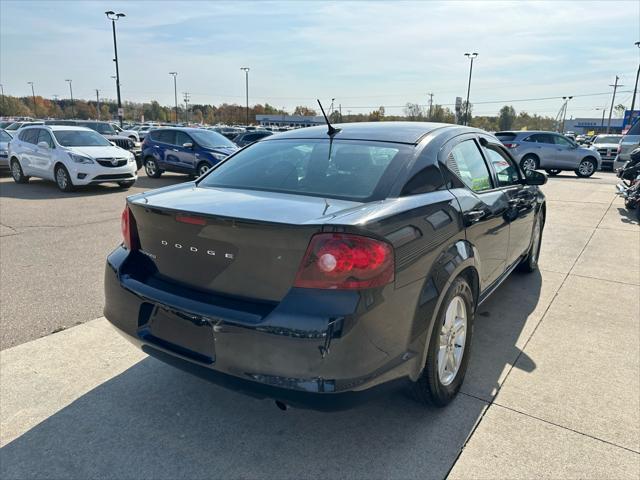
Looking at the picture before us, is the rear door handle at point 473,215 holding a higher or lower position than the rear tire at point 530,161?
higher

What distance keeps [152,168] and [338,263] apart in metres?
14.7

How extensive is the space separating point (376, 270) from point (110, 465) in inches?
63.9

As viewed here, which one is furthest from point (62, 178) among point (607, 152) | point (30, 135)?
point (607, 152)

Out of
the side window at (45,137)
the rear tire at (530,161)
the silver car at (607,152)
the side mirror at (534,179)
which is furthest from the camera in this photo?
the silver car at (607,152)

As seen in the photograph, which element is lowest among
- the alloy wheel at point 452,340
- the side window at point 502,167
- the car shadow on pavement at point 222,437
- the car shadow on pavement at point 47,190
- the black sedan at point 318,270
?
the car shadow on pavement at point 47,190

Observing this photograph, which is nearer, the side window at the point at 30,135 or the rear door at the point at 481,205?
the rear door at the point at 481,205

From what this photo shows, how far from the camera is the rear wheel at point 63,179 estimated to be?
11281 mm

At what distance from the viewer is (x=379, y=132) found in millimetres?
3211

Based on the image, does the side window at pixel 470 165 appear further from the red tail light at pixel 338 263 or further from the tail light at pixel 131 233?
the tail light at pixel 131 233

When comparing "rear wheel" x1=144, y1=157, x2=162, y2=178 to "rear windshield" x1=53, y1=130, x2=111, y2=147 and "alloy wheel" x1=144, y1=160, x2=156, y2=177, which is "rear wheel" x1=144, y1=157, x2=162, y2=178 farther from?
"rear windshield" x1=53, y1=130, x2=111, y2=147

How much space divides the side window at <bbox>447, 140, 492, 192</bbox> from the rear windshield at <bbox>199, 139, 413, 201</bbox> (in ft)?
1.54

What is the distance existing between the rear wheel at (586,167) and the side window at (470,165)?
58.0 ft

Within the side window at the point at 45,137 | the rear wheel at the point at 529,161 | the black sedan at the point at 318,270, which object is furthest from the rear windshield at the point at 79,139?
the rear wheel at the point at 529,161

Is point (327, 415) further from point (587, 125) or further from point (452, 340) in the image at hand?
point (587, 125)
